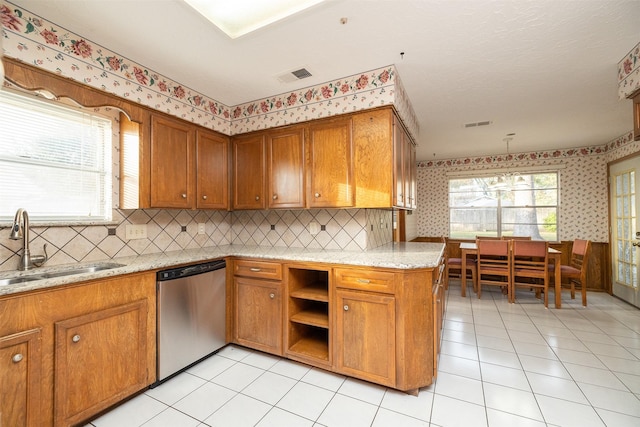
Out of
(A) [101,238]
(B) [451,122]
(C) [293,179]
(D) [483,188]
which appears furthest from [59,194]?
(D) [483,188]

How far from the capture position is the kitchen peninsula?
141cm

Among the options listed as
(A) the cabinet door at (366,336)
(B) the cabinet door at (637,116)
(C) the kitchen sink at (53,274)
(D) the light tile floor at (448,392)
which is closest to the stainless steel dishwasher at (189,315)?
(D) the light tile floor at (448,392)

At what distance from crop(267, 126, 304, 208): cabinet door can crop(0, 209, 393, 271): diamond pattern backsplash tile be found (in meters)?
0.30

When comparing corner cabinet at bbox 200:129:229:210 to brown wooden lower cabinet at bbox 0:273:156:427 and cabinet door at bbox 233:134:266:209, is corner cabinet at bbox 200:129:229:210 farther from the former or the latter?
brown wooden lower cabinet at bbox 0:273:156:427

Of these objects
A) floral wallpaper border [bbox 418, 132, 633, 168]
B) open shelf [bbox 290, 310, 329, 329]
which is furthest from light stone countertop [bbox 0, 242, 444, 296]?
floral wallpaper border [bbox 418, 132, 633, 168]

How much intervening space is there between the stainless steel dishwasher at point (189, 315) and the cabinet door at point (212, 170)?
2.24ft

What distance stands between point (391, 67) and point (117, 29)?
1.90 meters

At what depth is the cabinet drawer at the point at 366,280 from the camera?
1891 mm

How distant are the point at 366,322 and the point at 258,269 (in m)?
1.00

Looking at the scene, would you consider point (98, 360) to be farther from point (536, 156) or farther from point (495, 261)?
point (536, 156)

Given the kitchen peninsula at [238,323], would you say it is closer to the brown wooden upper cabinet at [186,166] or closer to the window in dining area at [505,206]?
the brown wooden upper cabinet at [186,166]

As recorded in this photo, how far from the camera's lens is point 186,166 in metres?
2.51

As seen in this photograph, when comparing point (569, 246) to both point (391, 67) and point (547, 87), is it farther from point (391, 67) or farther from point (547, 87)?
point (391, 67)

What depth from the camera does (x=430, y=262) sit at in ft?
6.27
